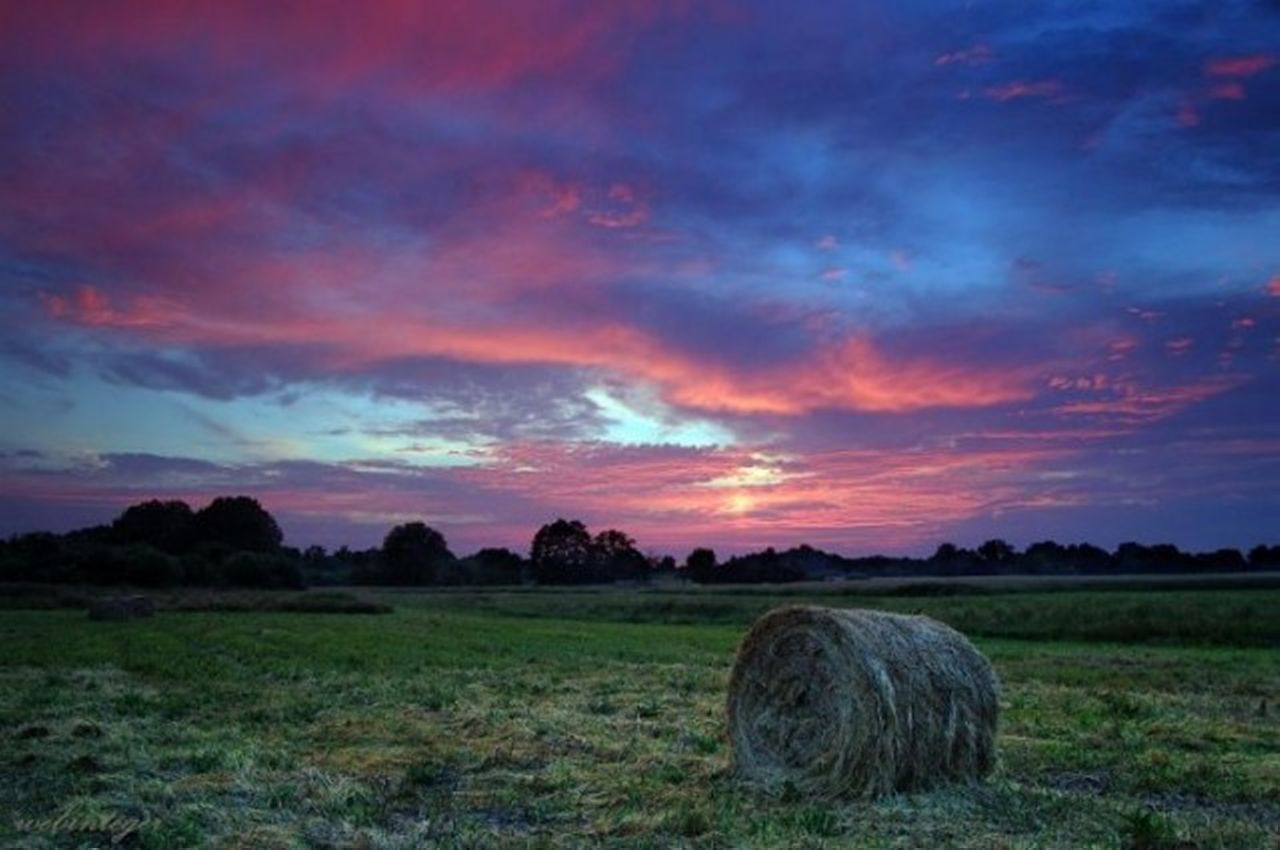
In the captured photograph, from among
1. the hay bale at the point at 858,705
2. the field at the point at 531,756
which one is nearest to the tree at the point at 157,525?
the field at the point at 531,756

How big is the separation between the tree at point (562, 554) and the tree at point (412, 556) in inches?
629

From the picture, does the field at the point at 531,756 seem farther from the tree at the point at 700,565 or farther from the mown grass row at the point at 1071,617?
the tree at the point at 700,565

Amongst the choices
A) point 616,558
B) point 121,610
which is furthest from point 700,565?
point 121,610

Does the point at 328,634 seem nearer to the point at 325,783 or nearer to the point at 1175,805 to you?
the point at 325,783

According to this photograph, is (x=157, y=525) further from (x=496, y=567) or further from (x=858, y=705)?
(x=858, y=705)

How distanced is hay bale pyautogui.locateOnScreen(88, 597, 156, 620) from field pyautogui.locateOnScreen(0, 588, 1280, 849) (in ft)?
64.6

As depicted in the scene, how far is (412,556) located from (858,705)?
454ft

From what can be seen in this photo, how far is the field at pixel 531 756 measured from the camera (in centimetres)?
972

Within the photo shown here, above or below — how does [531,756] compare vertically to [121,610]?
below

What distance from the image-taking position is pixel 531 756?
529 inches

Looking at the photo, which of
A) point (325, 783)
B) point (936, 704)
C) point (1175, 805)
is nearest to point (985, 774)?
point (936, 704)

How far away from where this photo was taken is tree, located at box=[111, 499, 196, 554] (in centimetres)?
12156

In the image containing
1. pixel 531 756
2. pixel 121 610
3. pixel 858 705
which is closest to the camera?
pixel 858 705

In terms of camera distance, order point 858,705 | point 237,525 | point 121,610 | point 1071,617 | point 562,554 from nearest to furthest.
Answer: point 858,705, point 1071,617, point 121,610, point 237,525, point 562,554
